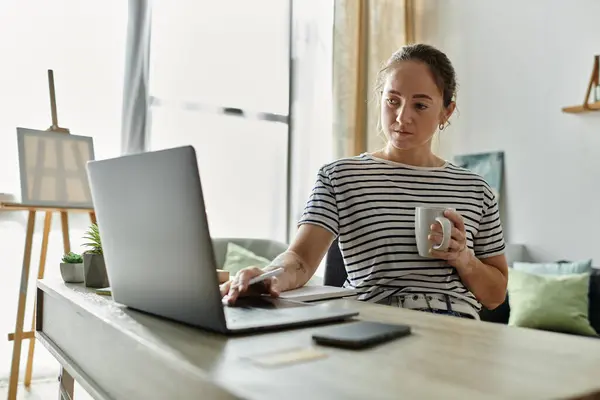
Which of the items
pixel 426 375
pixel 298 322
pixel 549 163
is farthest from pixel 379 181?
pixel 549 163

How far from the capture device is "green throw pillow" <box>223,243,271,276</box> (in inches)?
110

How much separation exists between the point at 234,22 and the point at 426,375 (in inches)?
123

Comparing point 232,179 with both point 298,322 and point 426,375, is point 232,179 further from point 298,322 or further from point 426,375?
point 426,375

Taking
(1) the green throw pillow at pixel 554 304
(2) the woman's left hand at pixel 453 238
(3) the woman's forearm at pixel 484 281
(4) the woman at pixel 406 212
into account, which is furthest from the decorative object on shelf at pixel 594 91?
(2) the woman's left hand at pixel 453 238

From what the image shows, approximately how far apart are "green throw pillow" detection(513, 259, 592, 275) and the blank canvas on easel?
1982 millimetres

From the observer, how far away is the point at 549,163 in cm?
306

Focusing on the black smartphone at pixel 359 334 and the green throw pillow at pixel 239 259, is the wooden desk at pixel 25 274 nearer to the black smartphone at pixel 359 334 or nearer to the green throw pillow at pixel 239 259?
the green throw pillow at pixel 239 259

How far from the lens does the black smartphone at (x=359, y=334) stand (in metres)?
0.61

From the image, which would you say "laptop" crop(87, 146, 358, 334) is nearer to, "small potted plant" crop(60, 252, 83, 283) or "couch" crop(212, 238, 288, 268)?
"small potted plant" crop(60, 252, 83, 283)

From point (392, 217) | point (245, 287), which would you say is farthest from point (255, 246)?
point (245, 287)

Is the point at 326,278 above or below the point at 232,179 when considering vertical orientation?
below

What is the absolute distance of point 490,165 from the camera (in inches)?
131

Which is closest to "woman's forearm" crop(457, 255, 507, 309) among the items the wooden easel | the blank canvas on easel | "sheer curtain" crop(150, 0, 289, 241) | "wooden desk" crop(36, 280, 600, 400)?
"wooden desk" crop(36, 280, 600, 400)

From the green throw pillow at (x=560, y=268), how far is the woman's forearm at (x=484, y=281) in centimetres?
155
